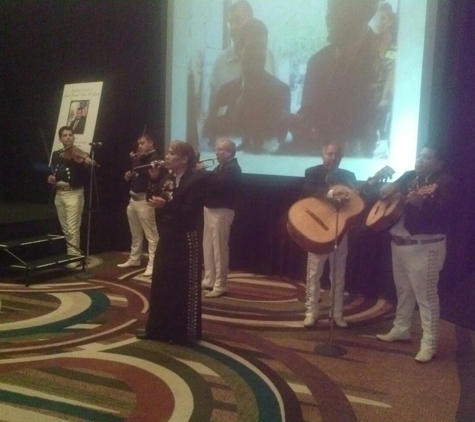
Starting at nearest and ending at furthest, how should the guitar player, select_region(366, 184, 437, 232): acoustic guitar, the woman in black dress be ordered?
the guitar player, select_region(366, 184, 437, 232): acoustic guitar, the woman in black dress

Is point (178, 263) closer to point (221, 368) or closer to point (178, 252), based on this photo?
point (178, 252)

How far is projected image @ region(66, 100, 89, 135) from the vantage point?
6738mm

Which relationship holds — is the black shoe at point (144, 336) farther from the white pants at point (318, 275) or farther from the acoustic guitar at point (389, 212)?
the acoustic guitar at point (389, 212)

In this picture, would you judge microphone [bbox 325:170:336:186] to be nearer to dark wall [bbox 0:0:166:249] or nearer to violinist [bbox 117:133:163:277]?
violinist [bbox 117:133:163:277]

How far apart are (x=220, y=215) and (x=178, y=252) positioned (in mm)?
1342

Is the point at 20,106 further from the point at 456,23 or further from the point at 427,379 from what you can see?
the point at 427,379

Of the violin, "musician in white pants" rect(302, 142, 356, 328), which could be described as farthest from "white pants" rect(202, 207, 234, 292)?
the violin

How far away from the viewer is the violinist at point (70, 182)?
5.73m

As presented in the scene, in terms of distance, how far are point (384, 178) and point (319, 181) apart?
1.71 feet

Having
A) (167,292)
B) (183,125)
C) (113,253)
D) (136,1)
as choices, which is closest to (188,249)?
(167,292)

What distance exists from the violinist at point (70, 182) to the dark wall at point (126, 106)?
3.28 ft

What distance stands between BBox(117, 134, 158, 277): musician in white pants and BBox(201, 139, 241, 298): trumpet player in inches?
29.0

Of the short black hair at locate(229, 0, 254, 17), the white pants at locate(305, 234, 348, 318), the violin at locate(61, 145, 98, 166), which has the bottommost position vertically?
the white pants at locate(305, 234, 348, 318)

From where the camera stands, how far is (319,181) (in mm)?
4102
